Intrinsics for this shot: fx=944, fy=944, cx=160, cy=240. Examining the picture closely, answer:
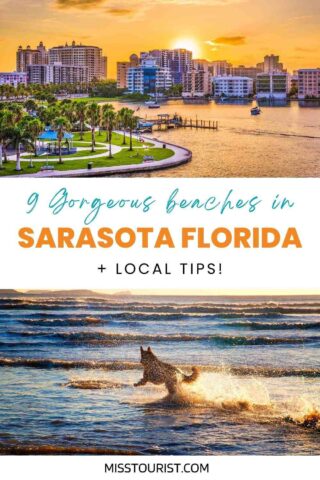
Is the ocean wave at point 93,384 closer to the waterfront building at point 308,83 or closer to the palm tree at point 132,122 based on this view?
the palm tree at point 132,122

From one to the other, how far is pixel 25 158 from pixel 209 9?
3.86 ft

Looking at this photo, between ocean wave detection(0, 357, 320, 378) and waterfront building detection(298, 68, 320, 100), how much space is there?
1.44 metres

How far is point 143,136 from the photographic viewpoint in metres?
5.08

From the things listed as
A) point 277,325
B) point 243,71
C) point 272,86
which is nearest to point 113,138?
point 243,71

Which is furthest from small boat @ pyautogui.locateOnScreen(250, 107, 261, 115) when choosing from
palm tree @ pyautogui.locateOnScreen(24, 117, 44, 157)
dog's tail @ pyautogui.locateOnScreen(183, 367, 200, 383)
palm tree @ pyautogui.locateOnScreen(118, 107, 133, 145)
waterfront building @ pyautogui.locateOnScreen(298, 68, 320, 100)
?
dog's tail @ pyautogui.locateOnScreen(183, 367, 200, 383)

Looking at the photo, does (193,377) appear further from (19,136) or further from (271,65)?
(271,65)

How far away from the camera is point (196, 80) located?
4961 mm

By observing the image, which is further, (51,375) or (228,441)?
(51,375)

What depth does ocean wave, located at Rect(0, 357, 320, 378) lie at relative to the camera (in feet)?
15.9

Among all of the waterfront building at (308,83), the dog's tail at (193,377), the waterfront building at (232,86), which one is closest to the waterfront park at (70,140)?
the waterfront building at (232,86)
